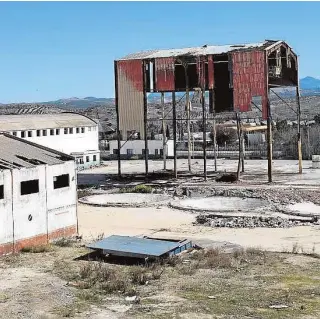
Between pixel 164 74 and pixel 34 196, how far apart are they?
2731 centimetres

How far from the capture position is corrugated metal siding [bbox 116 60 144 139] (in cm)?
5559

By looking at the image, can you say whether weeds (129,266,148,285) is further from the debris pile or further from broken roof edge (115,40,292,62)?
broken roof edge (115,40,292,62)

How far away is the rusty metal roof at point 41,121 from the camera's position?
62.5 metres

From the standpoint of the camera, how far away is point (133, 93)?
55969 mm

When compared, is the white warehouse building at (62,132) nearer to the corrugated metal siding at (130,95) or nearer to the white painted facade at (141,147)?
the white painted facade at (141,147)

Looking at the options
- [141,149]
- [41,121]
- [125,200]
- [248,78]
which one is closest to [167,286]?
[125,200]

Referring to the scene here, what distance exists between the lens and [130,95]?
56094mm

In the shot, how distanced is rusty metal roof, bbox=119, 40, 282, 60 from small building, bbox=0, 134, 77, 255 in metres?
23.2

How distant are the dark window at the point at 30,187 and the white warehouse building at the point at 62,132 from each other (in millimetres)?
32157

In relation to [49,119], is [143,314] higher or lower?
lower

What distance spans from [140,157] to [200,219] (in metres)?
41.3

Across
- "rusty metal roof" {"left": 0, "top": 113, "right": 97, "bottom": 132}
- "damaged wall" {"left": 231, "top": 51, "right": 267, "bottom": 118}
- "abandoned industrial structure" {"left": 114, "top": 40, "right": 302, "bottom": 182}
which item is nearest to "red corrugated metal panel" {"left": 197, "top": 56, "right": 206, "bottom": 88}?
"abandoned industrial structure" {"left": 114, "top": 40, "right": 302, "bottom": 182}

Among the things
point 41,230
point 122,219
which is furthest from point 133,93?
point 41,230

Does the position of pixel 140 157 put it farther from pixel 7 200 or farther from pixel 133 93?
pixel 7 200
